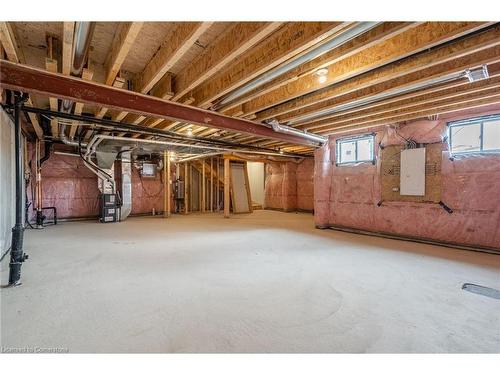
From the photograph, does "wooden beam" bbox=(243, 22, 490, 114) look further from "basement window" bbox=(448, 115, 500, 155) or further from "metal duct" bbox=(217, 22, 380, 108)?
"basement window" bbox=(448, 115, 500, 155)

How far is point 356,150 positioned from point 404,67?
9.95 feet

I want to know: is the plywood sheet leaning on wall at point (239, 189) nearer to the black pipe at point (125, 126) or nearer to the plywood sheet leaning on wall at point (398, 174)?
the black pipe at point (125, 126)

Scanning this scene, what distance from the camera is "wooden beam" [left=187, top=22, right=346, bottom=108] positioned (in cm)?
192

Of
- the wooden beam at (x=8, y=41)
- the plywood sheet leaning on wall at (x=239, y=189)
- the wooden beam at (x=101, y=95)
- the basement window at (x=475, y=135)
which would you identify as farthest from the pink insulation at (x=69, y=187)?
the basement window at (x=475, y=135)

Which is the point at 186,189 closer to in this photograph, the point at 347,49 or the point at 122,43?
the point at 122,43

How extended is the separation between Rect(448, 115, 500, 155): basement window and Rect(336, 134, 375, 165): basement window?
1326 mm

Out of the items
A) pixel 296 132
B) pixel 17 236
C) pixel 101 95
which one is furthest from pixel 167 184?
pixel 17 236

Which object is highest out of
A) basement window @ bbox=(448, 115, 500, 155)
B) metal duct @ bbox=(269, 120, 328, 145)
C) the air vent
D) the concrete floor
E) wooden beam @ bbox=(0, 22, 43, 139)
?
wooden beam @ bbox=(0, 22, 43, 139)

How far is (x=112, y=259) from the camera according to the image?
3.22 m

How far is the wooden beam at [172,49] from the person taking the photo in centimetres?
188

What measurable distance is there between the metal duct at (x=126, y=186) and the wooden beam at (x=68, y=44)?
16.8ft

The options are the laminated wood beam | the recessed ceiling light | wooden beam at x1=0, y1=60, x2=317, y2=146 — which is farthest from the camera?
the laminated wood beam

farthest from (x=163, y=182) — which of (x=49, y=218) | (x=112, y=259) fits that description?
(x=112, y=259)

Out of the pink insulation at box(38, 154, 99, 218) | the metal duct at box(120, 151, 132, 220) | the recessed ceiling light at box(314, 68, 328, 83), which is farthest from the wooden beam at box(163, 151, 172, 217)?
the recessed ceiling light at box(314, 68, 328, 83)
